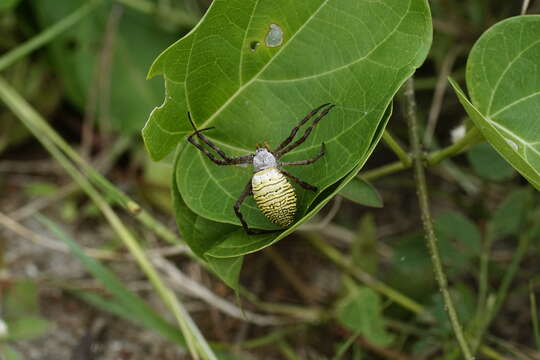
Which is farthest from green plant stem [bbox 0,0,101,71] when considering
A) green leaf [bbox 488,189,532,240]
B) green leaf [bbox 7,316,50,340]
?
green leaf [bbox 488,189,532,240]

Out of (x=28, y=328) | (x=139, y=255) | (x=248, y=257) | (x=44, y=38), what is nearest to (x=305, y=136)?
(x=139, y=255)

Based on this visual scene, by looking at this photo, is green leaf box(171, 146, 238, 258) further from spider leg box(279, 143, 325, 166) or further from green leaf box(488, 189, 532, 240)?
green leaf box(488, 189, 532, 240)

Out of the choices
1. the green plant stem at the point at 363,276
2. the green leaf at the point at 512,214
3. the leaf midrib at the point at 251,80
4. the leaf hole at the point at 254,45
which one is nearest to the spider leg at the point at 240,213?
the leaf midrib at the point at 251,80

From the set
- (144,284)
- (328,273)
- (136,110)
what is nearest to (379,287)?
(328,273)

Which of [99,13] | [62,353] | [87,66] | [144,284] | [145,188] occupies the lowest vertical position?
[62,353]

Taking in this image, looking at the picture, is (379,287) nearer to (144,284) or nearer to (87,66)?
(144,284)

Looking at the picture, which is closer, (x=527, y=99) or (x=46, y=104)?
(x=527, y=99)
